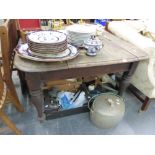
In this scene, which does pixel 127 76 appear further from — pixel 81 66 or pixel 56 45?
pixel 56 45

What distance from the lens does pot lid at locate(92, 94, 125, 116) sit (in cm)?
141

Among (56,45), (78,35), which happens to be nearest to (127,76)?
(78,35)

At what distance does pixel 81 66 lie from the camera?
1063mm

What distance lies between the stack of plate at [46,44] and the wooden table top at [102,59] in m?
0.07

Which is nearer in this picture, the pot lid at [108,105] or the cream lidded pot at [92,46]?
the cream lidded pot at [92,46]

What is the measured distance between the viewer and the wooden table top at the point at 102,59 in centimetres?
102

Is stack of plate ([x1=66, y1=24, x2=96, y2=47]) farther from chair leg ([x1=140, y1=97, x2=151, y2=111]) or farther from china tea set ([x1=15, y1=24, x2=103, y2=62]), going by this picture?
chair leg ([x1=140, y1=97, x2=151, y2=111])

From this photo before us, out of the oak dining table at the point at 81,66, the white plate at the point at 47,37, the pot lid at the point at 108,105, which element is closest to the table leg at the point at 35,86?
the oak dining table at the point at 81,66

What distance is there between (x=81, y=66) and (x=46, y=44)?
0.25 metres

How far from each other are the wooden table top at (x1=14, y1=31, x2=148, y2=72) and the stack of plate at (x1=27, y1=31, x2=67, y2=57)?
7 cm

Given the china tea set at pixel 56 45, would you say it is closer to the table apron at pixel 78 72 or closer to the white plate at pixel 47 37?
the white plate at pixel 47 37

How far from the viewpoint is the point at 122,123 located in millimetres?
1646
